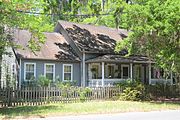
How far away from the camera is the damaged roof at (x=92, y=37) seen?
121 ft

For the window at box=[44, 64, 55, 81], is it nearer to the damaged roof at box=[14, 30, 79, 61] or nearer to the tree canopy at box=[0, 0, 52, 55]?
the damaged roof at box=[14, 30, 79, 61]

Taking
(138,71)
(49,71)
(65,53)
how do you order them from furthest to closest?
(138,71) < (65,53) < (49,71)

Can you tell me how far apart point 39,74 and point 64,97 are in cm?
650

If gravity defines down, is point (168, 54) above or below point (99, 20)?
below

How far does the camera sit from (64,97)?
2773cm

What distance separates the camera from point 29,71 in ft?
107

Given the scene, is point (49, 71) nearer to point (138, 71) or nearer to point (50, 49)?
point (50, 49)

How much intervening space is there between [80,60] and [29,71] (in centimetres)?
584

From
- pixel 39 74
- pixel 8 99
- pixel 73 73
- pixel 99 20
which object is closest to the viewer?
pixel 8 99

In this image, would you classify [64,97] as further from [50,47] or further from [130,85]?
[50,47]

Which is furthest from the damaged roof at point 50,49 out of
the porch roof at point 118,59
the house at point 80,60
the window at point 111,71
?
the window at point 111,71

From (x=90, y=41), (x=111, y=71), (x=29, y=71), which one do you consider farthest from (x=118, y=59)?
(x=29, y=71)

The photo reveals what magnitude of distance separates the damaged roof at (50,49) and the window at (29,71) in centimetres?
84

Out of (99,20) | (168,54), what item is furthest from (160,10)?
(99,20)
